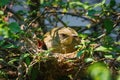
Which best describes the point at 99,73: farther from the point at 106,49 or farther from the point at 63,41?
the point at 63,41

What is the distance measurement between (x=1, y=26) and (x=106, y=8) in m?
0.50

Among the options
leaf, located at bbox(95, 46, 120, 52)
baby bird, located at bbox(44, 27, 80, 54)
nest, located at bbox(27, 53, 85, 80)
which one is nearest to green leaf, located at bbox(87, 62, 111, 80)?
leaf, located at bbox(95, 46, 120, 52)

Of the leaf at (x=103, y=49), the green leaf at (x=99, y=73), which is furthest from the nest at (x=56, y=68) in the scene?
the green leaf at (x=99, y=73)

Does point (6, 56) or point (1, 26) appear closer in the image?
point (1, 26)

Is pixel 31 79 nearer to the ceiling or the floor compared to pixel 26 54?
nearer to the floor

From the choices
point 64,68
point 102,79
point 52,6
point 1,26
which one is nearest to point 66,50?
point 64,68

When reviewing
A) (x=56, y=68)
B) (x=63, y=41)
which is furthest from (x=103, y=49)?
(x=63, y=41)

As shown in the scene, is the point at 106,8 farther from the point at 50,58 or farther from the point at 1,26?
→ the point at 1,26

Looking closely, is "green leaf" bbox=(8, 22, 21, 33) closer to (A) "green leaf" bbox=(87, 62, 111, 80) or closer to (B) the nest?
(B) the nest

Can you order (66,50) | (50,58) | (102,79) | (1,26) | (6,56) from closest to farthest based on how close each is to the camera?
(102,79), (1,26), (50,58), (6,56), (66,50)

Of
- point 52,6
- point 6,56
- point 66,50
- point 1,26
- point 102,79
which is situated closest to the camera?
point 102,79

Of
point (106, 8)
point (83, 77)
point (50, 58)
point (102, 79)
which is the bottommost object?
point (83, 77)

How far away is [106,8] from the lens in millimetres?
1332

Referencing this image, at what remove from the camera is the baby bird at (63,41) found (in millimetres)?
1467
